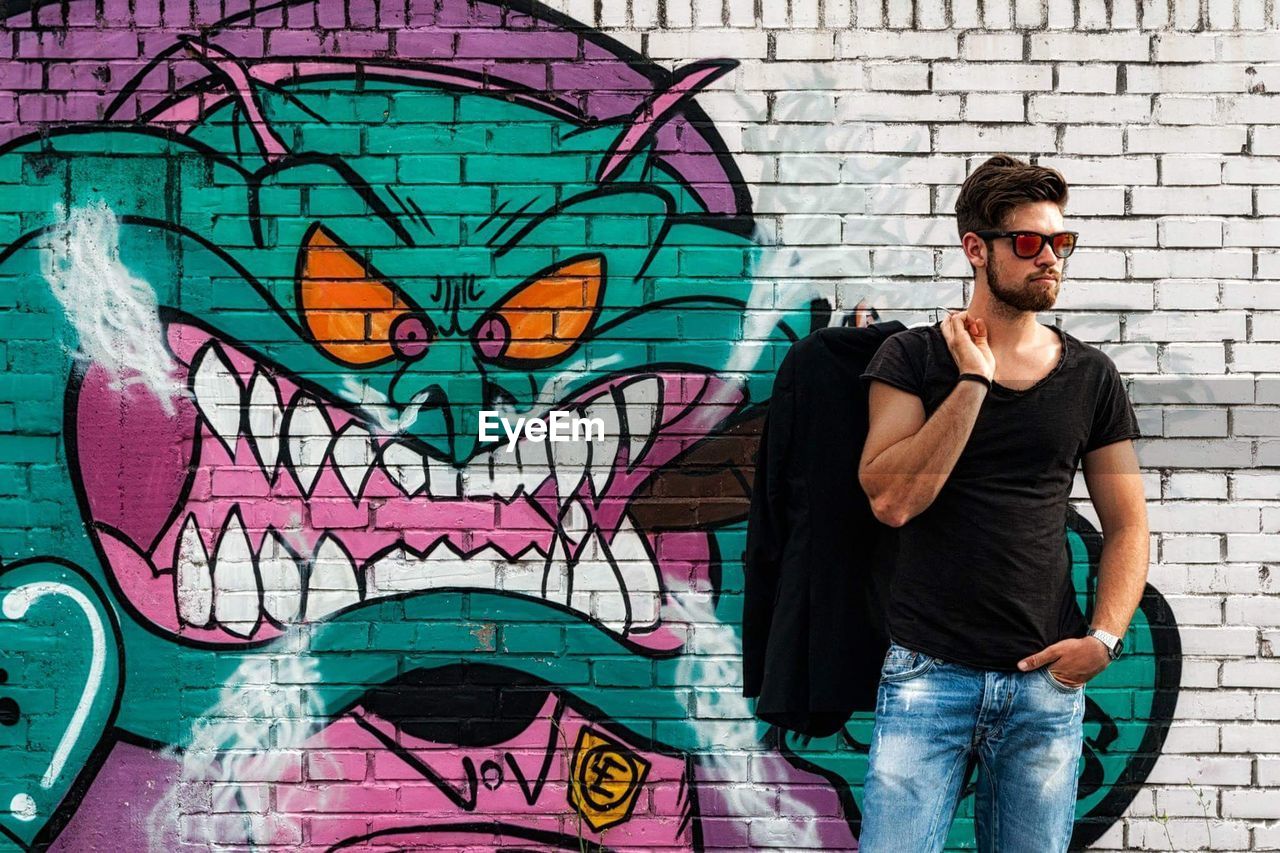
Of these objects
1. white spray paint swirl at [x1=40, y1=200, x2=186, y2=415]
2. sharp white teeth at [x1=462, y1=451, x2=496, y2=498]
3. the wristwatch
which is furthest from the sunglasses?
white spray paint swirl at [x1=40, y1=200, x2=186, y2=415]

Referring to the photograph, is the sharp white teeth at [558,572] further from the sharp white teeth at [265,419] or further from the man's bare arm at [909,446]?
the man's bare arm at [909,446]

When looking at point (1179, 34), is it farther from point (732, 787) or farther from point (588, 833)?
point (588, 833)

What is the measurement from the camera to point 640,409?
3.31m

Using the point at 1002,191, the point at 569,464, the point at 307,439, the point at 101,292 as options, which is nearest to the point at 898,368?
the point at 1002,191

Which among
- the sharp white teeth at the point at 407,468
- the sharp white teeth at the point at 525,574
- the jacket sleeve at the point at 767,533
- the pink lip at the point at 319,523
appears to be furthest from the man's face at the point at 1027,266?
the sharp white teeth at the point at 407,468

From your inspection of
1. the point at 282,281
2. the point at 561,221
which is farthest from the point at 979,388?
the point at 282,281

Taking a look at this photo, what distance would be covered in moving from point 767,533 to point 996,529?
507mm

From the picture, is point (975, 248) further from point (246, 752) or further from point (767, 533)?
point (246, 752)

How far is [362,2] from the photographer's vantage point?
3305mm

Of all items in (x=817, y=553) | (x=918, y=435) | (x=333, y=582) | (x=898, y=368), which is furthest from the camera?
(x=333, y=582)

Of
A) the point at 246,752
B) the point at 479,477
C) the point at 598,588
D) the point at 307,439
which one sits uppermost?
the point at 307,439

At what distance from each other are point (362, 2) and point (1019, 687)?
8.51 ft

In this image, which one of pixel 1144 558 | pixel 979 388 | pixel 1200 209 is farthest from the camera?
pixel 1200 209

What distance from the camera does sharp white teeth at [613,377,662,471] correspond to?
3.30m
